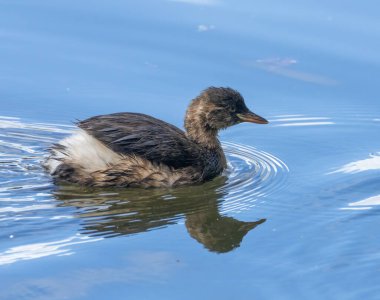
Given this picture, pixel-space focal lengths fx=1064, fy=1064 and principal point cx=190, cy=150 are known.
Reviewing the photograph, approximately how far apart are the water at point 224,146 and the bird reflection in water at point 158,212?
2 centimetres

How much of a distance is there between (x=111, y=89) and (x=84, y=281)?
3.94m

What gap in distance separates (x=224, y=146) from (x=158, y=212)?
1917 mm

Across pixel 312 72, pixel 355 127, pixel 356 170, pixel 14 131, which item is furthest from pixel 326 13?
pixel 14 131

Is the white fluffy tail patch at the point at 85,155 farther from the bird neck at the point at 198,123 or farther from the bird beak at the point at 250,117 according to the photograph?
the bird beak at the point at 250,117

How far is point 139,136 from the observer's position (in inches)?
343

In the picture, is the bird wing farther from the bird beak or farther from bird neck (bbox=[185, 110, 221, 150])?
the bird beak

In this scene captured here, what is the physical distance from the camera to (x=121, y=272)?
21.9ft

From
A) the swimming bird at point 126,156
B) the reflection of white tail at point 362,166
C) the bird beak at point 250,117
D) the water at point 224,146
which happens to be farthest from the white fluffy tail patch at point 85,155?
the reflection of white tail at point 362,166

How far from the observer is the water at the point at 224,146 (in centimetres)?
675

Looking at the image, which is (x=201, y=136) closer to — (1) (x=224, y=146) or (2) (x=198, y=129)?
(2) (x=198, y=129)

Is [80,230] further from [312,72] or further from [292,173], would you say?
[312,72]

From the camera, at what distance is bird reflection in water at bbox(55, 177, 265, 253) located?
751 cm

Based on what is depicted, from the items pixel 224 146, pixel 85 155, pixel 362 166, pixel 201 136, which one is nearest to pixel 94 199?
pixel 85 155

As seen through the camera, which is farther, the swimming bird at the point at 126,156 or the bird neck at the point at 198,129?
the bird neck at the point at 198,129
